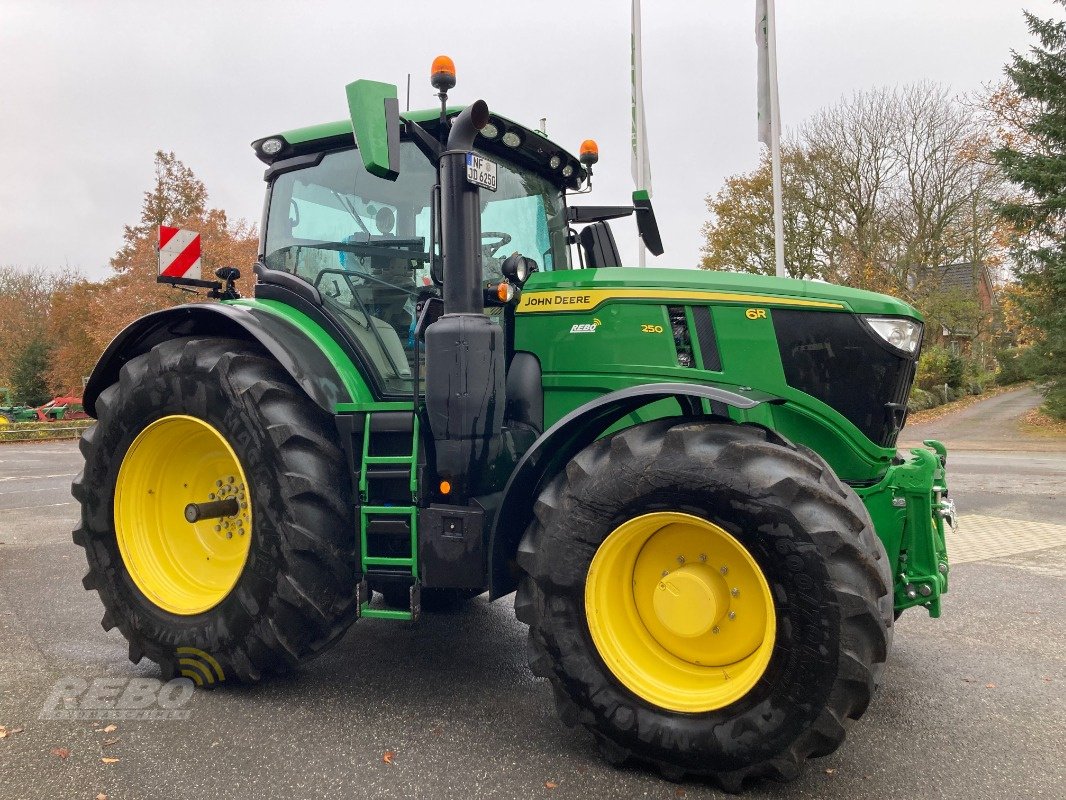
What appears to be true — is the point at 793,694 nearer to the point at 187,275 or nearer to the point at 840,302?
the point at 840,302

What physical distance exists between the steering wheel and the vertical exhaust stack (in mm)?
454

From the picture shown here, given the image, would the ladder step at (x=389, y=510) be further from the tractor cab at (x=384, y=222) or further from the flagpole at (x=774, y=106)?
the flagpole at (x=774, y=106)

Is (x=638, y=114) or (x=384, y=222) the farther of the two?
(x=638, y=114)

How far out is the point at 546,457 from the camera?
286 centimetres

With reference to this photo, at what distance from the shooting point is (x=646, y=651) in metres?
2.69

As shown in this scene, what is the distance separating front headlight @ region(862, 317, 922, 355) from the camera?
10.2ft

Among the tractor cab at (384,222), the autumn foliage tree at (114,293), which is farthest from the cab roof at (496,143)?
the autumn foliage tree at (114,293)

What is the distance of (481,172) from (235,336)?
1420mm

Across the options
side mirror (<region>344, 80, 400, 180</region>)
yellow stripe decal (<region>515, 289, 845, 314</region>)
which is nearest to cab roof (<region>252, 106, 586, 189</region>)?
side mirror (<region>344, 80, 400, 180</region>)

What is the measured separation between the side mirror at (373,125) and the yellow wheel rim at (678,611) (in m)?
1.53

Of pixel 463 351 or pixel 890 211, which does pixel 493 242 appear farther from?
pixel 890 211

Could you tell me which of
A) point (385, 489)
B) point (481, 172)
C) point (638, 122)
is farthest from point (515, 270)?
point (638, 122)

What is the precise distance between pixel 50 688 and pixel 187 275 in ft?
7.91

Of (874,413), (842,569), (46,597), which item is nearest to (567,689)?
(842,569)
